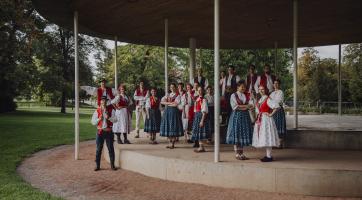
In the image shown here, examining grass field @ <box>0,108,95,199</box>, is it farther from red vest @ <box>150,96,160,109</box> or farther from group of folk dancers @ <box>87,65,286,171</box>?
red vest @ <box>150,96,160,109</box>

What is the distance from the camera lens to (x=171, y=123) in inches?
458

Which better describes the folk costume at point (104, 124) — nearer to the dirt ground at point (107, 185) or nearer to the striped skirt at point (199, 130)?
the dirt ground at point (107, 185)

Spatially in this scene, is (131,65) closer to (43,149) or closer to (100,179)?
(43,149)

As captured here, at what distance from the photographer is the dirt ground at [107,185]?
25.5 feet

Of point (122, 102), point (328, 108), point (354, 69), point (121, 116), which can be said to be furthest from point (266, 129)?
point (354, 69)

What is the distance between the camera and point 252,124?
32.0 ft

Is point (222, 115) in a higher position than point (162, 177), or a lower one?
higher

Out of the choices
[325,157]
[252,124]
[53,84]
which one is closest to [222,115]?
[252,124]

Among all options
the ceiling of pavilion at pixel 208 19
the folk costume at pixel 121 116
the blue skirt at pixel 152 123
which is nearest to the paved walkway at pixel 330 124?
the ceiling of pavilion at pixel 208 19

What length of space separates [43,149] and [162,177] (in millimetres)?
7519

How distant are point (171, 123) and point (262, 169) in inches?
164

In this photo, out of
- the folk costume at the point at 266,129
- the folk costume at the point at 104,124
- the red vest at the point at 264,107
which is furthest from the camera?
the folk costume at the point at 104,124

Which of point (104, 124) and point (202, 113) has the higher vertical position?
point (202, 113)

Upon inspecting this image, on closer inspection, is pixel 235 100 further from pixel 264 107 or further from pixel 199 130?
pixel 199 130
